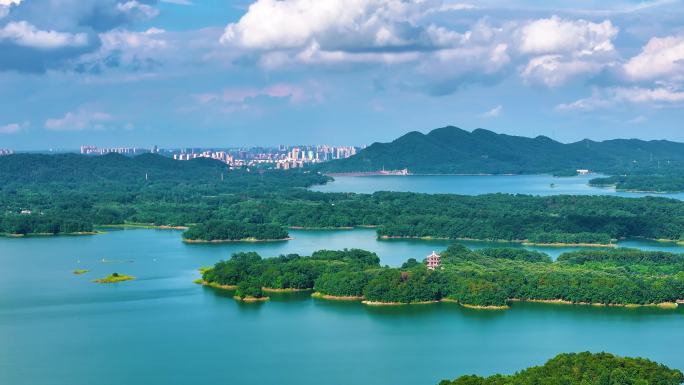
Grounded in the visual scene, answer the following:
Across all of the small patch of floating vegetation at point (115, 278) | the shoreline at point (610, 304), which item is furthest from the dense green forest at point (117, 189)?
the shoreline at point (610, 304)

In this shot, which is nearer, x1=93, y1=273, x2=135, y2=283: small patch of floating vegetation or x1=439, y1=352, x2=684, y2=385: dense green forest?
x1=439, y1=352, x2=684, y2=385: dense green forest

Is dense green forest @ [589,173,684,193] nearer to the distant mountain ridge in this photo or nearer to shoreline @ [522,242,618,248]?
the distant mountain ridge

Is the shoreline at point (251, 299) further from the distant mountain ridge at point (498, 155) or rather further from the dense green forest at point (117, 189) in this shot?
the distant mountain ridge at point (498, 155)

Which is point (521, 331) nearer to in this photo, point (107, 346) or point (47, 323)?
point (107, 346)

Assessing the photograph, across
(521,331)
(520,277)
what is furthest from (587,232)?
(521,331)

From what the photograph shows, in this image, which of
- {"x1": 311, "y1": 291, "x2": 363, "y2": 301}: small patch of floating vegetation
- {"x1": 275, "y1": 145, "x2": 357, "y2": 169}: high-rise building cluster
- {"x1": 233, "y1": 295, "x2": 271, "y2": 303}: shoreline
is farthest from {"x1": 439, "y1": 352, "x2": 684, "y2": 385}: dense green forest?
{"x1": 275, "y1": 145, "x2": 357, "y2": 169}: high-rise building cluster

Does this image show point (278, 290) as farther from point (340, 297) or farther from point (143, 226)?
point (143, 226)
